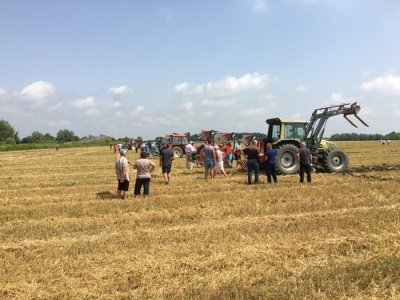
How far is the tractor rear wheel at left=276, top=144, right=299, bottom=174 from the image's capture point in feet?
48.1

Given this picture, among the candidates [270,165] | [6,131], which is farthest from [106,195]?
[6,131]

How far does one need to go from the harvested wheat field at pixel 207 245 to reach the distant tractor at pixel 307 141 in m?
3.79

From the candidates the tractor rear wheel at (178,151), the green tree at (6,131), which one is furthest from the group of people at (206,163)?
the green tree at (6,131)

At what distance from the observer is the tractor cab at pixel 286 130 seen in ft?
49.4

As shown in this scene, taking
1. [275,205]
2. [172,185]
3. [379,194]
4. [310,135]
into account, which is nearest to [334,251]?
[275,205]

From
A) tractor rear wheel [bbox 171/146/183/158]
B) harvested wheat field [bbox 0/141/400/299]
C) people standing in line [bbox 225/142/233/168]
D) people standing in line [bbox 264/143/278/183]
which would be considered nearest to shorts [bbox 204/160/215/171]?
people standing in line [bbox 264/143/278/183]

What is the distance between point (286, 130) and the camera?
15125mm

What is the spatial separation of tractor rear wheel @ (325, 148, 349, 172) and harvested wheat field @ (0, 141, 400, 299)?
411cm

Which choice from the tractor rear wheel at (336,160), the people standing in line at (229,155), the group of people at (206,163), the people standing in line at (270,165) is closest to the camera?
the group of people at (206,163)

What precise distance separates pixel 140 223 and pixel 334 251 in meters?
3.67

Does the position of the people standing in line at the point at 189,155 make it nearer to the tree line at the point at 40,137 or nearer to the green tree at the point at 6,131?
the tree line at the point at 40,137

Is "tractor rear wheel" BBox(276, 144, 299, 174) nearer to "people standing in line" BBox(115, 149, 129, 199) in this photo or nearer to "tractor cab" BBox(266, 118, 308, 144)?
"tractor cab" BBox(266, 118, 308, 144)

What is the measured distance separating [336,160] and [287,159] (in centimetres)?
205

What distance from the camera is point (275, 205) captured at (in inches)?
370
